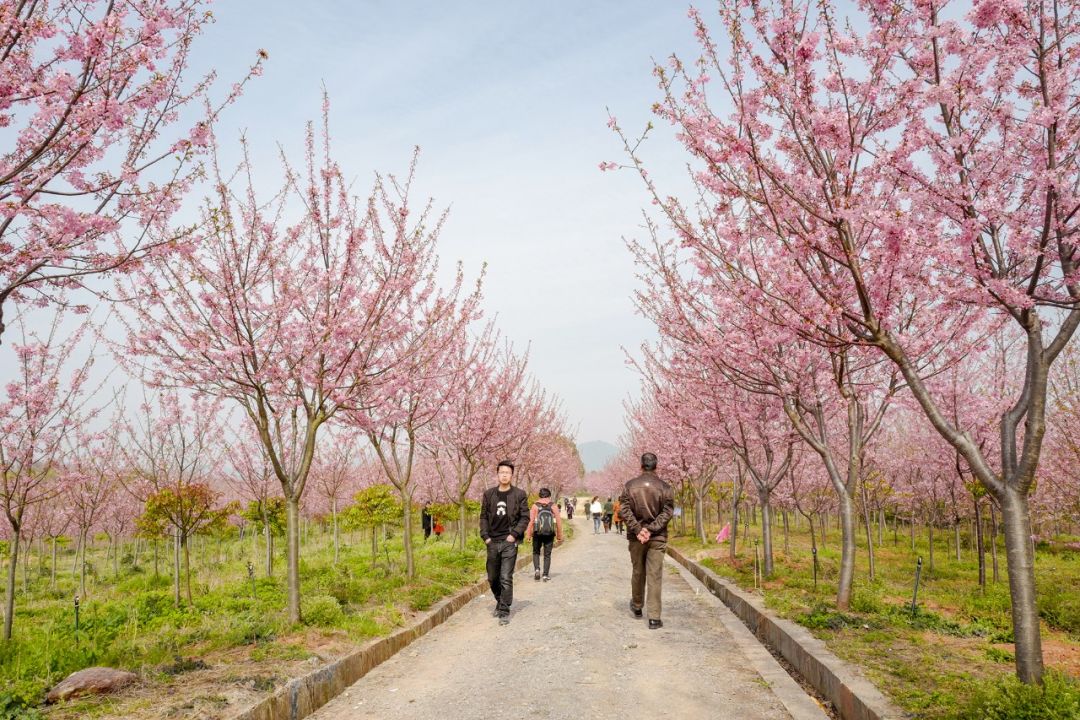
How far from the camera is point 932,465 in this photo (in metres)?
20.4

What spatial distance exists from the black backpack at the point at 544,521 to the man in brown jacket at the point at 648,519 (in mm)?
4388

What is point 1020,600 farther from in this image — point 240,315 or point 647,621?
point 240,315

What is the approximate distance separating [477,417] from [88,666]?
35.2 ft

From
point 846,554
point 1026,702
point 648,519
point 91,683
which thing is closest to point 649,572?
point 648,519

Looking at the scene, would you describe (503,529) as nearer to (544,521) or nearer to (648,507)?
(648,507)

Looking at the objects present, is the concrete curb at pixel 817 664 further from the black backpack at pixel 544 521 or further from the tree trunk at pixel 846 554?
the black backpack at pixel 544 521

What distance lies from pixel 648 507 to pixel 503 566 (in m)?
2.26

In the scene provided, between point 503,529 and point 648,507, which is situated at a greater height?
point 648,507

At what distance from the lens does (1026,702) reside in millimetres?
3869

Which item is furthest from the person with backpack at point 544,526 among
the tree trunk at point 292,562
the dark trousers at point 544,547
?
the tree trunk at point 292,562

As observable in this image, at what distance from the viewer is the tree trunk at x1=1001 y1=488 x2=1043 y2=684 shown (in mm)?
4395

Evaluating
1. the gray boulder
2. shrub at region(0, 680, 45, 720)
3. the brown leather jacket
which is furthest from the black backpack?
shrub at region(0, 680, 45, 720)

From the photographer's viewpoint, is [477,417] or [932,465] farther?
[932,465]

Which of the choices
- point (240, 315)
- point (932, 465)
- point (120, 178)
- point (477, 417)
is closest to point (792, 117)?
point (120, 178)
